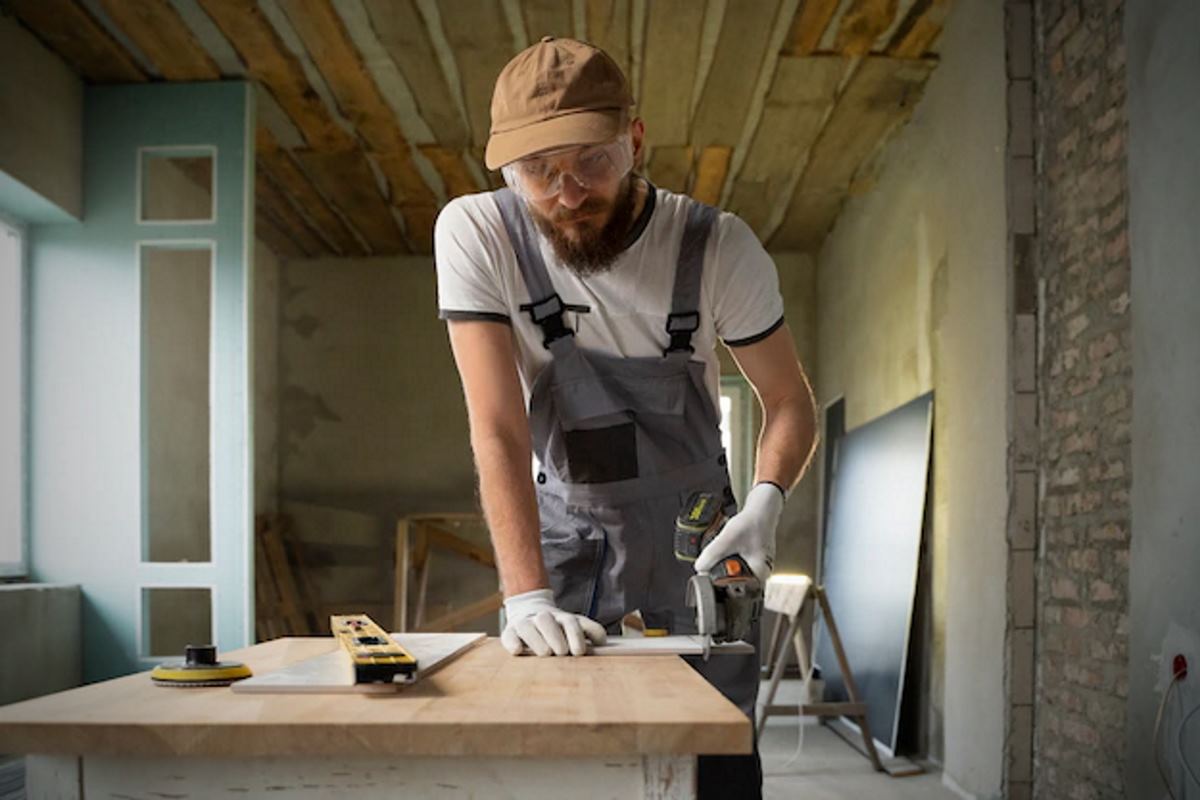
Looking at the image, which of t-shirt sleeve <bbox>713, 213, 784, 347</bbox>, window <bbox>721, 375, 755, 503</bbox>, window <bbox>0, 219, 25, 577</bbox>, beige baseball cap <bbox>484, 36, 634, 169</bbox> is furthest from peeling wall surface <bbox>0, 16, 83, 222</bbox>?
window <bbox>721, 375, 755, 503</bbox>

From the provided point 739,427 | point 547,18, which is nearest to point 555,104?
point 547,18

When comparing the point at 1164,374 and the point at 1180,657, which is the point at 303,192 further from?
the point at 1180,657

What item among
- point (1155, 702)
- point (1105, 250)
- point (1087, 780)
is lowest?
point (1087, 780)

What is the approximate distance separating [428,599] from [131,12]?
5058mm

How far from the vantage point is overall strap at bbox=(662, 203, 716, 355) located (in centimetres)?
200

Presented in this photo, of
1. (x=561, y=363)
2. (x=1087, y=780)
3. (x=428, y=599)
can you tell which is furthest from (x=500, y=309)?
(x=428, y=599)

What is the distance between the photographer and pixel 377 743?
3.39 ft

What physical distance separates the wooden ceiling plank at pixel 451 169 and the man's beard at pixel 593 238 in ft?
14.2

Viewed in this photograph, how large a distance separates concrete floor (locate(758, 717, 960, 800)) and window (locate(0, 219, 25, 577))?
10.2ft

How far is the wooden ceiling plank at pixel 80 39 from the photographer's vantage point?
171 inches

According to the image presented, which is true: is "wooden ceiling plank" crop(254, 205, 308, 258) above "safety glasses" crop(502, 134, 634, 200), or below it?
above

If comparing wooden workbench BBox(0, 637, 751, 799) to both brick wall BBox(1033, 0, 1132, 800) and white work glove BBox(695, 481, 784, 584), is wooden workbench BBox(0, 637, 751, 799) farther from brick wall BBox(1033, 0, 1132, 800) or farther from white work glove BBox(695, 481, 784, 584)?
brick wall BBox(1033, 0, 1132, 800)

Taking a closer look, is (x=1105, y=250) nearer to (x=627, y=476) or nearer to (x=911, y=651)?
(x=627, y=476)

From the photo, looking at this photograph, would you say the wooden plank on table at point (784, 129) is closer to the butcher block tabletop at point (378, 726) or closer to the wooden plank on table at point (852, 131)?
the wooden plank on table at point (852, 131)
